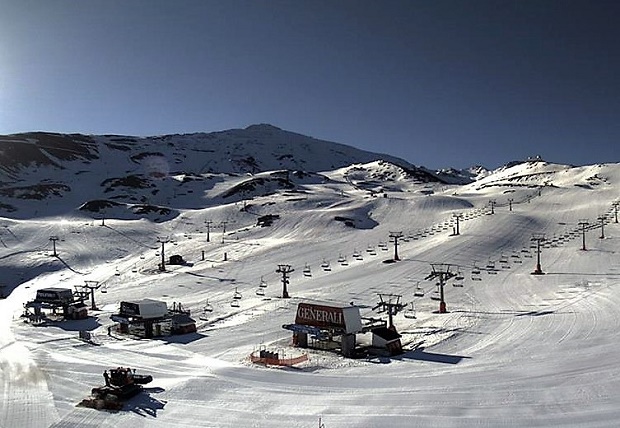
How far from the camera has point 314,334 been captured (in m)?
31.0

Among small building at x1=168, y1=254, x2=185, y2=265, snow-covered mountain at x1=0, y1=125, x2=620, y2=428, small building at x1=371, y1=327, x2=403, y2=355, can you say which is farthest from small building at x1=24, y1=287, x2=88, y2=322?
small building at x1=371, y1=327, x2=403, y2=355

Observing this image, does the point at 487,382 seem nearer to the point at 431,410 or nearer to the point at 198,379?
the point at 431,410

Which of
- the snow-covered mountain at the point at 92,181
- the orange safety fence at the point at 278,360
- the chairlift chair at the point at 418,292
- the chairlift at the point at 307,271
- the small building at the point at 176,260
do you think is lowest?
the orange safety fence at the point at 278,360

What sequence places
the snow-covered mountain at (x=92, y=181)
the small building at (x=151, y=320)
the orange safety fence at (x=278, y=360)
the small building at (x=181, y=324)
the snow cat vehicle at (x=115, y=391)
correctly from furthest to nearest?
the snow-covered mountain at (x=92, y=181) < the small building at (x=151, y=320) < the small building at (x=181, y=324) < the orange safety fence at (x=278, y=360) < the snow cat vehicle at (x=115, y=391)

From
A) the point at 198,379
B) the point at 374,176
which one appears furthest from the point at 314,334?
the point at 374,176

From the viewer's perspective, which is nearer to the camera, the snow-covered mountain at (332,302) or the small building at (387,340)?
the snow-covered mountain at (332,302)

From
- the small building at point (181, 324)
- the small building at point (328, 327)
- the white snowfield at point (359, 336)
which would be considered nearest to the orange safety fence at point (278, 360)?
the white snowfield at point (359, 336)

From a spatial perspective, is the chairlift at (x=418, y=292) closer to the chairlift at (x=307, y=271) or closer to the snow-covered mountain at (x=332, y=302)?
the snow-covered mountain at (x=332, y=302)

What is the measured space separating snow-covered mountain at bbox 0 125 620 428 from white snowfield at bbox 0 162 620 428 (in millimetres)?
148

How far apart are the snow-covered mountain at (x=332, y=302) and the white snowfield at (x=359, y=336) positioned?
0.15 metres

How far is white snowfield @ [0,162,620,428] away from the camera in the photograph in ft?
67.6

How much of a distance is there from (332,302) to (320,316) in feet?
7.33

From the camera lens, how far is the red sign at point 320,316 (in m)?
30.8

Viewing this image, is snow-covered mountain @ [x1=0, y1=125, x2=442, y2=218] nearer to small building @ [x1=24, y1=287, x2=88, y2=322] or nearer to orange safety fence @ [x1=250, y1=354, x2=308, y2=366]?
small building @ [x1=24, y1=287, x2=88, y2=322]
